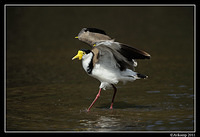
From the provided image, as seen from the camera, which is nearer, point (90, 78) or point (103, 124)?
point (103, 124)

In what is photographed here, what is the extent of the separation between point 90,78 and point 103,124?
4025 millimetres

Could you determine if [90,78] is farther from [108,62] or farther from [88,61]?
[88,61]

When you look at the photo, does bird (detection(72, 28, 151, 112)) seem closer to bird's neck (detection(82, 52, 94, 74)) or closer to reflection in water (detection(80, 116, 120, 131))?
bird's neck (detection(82, 52, 94, 74))

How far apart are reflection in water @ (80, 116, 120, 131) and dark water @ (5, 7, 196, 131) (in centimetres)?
2

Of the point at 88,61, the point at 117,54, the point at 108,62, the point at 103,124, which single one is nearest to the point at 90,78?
the point at 108,62

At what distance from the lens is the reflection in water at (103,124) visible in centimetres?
690

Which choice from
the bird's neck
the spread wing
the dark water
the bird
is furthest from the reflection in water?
the spread wing

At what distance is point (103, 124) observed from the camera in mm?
7141

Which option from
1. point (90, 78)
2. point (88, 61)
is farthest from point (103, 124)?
point (90, 78)

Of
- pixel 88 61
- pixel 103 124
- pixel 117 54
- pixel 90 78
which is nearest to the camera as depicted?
pixel 103 124

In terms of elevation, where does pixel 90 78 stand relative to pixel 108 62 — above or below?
below

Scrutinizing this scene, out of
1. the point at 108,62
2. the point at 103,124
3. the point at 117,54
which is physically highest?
the point at 117,54

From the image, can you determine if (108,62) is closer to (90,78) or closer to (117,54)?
(117,54)

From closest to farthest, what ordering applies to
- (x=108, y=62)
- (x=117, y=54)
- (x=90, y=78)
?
(x=117, y=54)
(x=108, y=62)
(x=90, y=78)
